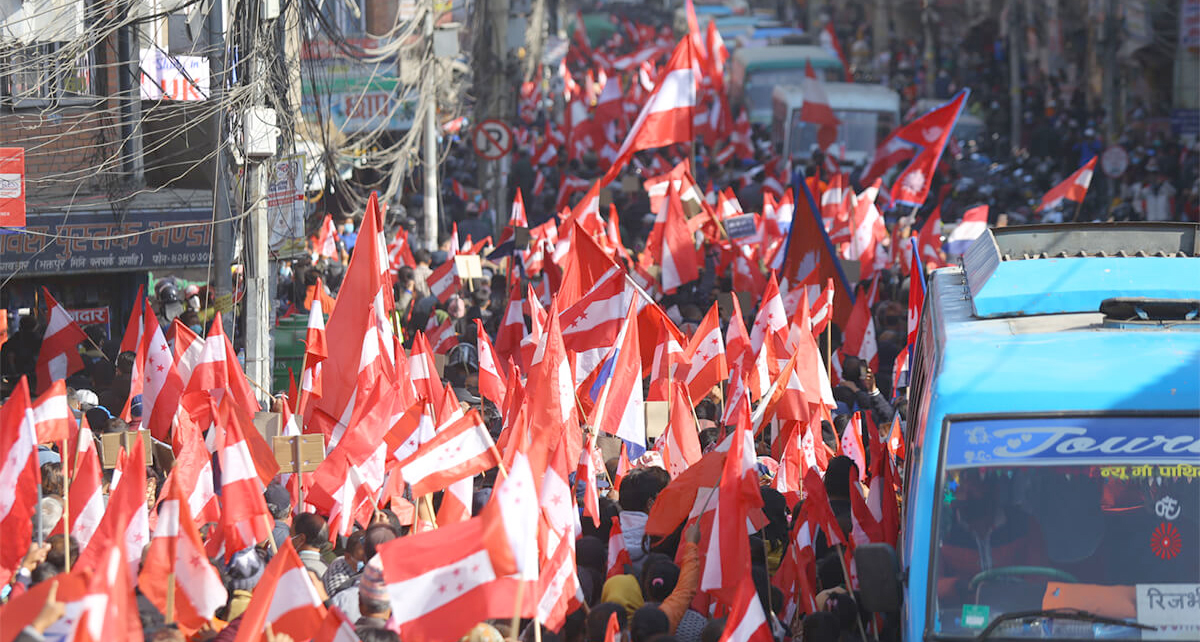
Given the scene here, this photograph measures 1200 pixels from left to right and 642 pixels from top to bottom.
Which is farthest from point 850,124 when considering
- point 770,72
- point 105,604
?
point 105,604

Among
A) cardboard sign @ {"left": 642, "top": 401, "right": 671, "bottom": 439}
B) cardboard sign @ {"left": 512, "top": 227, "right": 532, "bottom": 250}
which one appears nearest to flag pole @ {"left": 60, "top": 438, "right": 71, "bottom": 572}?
cardboard sign @ {"left": 642, "top": 401, "right": 671, "bottom": 439}

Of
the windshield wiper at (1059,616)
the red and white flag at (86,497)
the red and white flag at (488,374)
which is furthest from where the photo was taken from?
the red and white flag at (488,374)

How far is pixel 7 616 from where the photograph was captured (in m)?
5.16

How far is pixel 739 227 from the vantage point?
55.2ft

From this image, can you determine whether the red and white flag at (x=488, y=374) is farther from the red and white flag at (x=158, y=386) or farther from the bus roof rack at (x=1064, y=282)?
the bus roof rack at (x=1064, y=282)

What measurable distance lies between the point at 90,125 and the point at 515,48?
46.4ft

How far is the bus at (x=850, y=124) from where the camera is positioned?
105 feet

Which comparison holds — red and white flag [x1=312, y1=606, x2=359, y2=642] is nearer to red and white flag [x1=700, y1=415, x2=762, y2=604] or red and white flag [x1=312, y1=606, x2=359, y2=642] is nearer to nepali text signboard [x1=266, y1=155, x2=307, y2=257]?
red and white flag [x1=700, y1=415, x2=762, y2=604]

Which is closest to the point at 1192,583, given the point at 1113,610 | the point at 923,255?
the point at 1113,610

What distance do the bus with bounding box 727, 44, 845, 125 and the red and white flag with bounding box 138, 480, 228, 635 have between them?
3268 cm

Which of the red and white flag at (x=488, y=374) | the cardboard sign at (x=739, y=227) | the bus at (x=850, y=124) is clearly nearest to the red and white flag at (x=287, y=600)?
the red and white flag at (x=488, y=374)

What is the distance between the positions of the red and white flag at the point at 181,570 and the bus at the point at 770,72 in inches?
1287

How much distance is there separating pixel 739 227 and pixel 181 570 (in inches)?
426

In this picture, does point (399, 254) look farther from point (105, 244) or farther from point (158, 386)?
point (158, 386)
